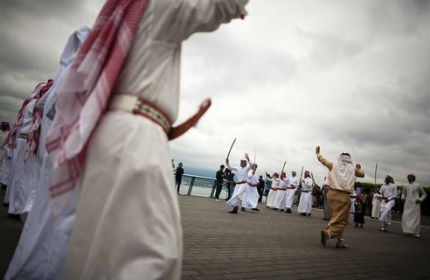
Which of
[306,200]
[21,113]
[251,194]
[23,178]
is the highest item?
[21,113]

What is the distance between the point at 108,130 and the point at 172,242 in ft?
2.21

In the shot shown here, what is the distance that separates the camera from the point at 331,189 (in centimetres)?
744

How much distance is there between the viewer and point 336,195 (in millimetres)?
7258

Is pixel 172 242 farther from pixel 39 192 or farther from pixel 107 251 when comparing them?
pixel 39 192

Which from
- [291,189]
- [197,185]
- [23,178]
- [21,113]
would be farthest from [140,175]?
[197,185]

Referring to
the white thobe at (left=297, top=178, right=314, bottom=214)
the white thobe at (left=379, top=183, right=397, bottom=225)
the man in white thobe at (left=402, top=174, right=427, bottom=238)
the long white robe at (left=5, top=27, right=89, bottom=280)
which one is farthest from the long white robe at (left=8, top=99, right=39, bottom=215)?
the white thobe at (left=297, top=178, right=314, bottom=214)

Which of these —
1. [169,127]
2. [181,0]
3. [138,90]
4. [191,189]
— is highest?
[181,0]

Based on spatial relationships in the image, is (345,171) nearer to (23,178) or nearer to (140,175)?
(140,175)

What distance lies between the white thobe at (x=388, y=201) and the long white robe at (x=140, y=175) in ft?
47.1

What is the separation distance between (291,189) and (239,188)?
6850 millimetres

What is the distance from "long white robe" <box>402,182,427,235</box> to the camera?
1263cm

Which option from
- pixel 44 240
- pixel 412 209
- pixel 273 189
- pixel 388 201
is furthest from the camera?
pixel 273 189

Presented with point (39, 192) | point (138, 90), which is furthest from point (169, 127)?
point (39, 192)

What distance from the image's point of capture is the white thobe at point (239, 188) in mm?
11812
